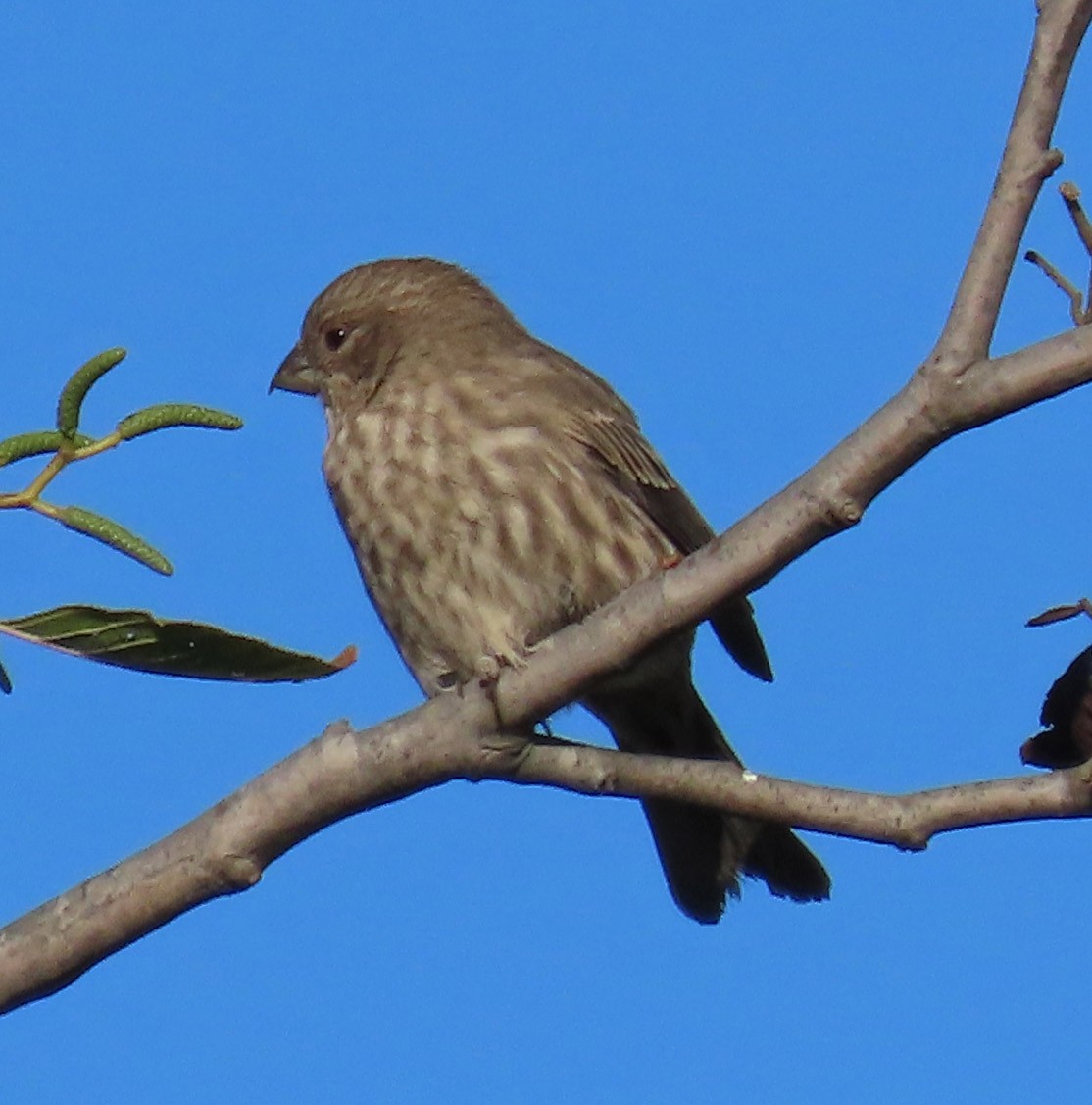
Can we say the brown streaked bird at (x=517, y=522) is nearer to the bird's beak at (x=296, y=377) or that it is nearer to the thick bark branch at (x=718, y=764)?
the bird's beak at (x=296, y=377)

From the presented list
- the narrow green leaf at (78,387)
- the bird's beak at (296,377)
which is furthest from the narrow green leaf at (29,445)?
the bird's beak at (296,377)

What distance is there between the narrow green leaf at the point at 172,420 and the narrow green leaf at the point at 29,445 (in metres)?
0.09

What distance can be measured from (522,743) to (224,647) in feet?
1.64

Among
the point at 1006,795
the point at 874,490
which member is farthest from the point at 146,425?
the point at 1006,795

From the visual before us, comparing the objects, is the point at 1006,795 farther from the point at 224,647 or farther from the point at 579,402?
the point at 579,402

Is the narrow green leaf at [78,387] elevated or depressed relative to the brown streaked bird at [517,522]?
depressed

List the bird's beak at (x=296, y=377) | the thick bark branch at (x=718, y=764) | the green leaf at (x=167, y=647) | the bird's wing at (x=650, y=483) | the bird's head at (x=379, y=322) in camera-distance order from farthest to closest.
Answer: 1. the bird's beak at (x=296, y=377)
2. the bird's head at (x=379, y=322)
3. the bird's wing at (x=650, y=483)
4. the green leaf at (x=167, y=647)
5. the thick bark branch at (x=718, y=764)

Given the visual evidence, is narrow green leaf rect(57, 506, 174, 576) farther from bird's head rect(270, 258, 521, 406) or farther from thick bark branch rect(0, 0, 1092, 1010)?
bird's head rect(270, 258, 521, 406)

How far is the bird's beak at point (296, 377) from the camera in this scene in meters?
5.90

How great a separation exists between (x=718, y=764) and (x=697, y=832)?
207 cm

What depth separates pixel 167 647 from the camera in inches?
120

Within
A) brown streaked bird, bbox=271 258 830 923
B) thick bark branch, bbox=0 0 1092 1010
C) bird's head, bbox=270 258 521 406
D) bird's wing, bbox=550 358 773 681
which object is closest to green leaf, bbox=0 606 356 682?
thick bark branch, bbox=0 0 1092 1010

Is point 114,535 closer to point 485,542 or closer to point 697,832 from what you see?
point 485,542

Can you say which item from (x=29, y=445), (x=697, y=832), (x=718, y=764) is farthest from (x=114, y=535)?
(x=697, y=832)
